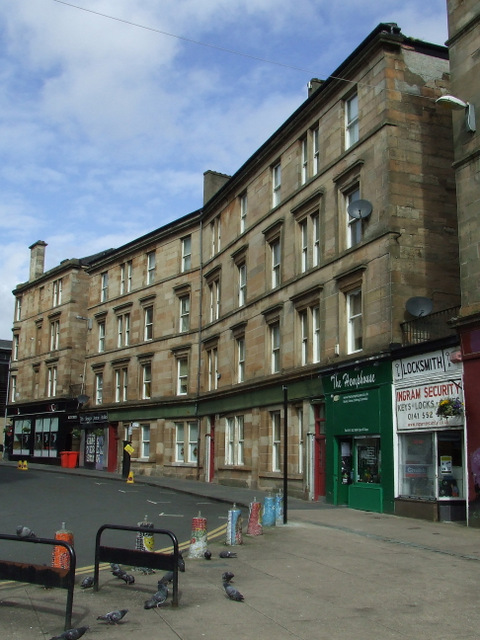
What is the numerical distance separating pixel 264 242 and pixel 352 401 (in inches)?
378

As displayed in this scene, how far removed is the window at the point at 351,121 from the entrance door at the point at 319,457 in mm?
8813

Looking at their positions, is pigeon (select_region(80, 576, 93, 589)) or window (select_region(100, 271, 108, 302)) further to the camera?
window (select_region(100, 271, 108, 302))

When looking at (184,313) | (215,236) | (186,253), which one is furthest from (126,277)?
(215,236)

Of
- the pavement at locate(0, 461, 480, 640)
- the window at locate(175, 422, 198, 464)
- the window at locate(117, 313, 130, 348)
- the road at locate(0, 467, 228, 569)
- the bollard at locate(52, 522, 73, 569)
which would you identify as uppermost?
the window at locate(117, 313, 130, 348)

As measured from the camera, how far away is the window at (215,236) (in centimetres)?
3441

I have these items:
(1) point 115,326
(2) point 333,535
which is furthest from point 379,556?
(1) point 115,326

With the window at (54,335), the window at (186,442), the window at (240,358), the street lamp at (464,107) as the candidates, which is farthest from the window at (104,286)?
the street lamp at (464,107)

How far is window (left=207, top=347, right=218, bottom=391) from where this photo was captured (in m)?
33.5

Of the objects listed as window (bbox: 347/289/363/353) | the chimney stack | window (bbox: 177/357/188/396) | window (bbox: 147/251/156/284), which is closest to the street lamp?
window (bbox: 347/289/363/353)

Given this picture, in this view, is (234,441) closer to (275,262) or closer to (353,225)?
(275,262)

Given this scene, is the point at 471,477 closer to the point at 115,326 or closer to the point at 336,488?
the point at 336,488

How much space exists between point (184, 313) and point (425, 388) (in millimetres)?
20226

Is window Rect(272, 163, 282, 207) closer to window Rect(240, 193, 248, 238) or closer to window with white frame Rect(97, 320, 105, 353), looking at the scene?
window Rect(240, 193, 248, 238)

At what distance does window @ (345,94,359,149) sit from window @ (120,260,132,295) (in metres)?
21.2
